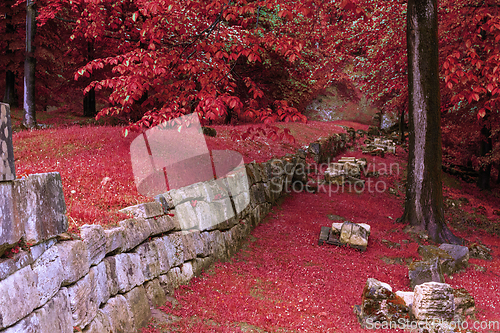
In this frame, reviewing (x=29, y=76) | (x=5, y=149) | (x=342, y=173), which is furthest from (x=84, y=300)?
(x=342, y=173)

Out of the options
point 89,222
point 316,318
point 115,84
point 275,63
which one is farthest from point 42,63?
point 316,318

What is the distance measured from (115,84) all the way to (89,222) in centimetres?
415

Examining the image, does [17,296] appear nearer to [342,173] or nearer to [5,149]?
[5,149]

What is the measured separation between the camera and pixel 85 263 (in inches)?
162

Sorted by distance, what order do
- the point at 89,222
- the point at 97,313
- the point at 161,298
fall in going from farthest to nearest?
1. the point at 161,298
2. the point at 89,222
3. the point at 97,313

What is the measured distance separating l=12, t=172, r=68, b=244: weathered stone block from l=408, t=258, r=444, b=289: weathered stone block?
23.1 ft

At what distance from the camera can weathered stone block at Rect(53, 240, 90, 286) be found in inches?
149

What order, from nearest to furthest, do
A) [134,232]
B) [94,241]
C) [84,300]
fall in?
1. [84,300]
2. [94,241]
3. [134,232]

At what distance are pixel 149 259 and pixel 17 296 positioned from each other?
2490mm

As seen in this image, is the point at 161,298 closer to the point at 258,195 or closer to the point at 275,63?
the point at 258,195

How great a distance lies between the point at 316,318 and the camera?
5945 millimetres

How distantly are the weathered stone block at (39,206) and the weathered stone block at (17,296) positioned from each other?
353 millimetres

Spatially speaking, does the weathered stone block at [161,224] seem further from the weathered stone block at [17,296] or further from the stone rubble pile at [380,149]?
the stone rubble pile at [380,149]

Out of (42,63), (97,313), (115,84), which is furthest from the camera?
(42,63)
